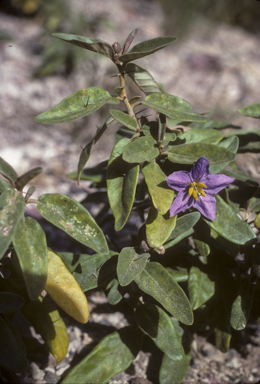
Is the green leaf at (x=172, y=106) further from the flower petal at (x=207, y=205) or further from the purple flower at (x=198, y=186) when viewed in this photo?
the flower petal at (x=207, y=205)

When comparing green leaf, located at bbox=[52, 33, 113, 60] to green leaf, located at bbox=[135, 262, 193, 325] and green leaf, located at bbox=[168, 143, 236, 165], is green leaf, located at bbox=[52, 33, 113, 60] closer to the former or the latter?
green leaf, located at bbox=[168, 143, 236, 165]

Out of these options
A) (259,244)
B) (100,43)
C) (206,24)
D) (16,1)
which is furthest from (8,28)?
(259,244)

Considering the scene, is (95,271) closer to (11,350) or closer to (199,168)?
(11,350)

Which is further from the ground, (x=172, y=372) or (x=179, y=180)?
(x=179, y=180)

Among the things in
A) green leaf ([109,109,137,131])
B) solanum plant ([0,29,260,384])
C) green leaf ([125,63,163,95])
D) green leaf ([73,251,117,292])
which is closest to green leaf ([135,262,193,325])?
solanum plant ([0,29,260,384])

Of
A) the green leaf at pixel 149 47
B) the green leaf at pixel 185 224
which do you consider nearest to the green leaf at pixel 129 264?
the green leaf at pixel 185 224

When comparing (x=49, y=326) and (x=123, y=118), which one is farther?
(x=49, y=326)

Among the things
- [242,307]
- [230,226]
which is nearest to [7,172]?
[230,226]
